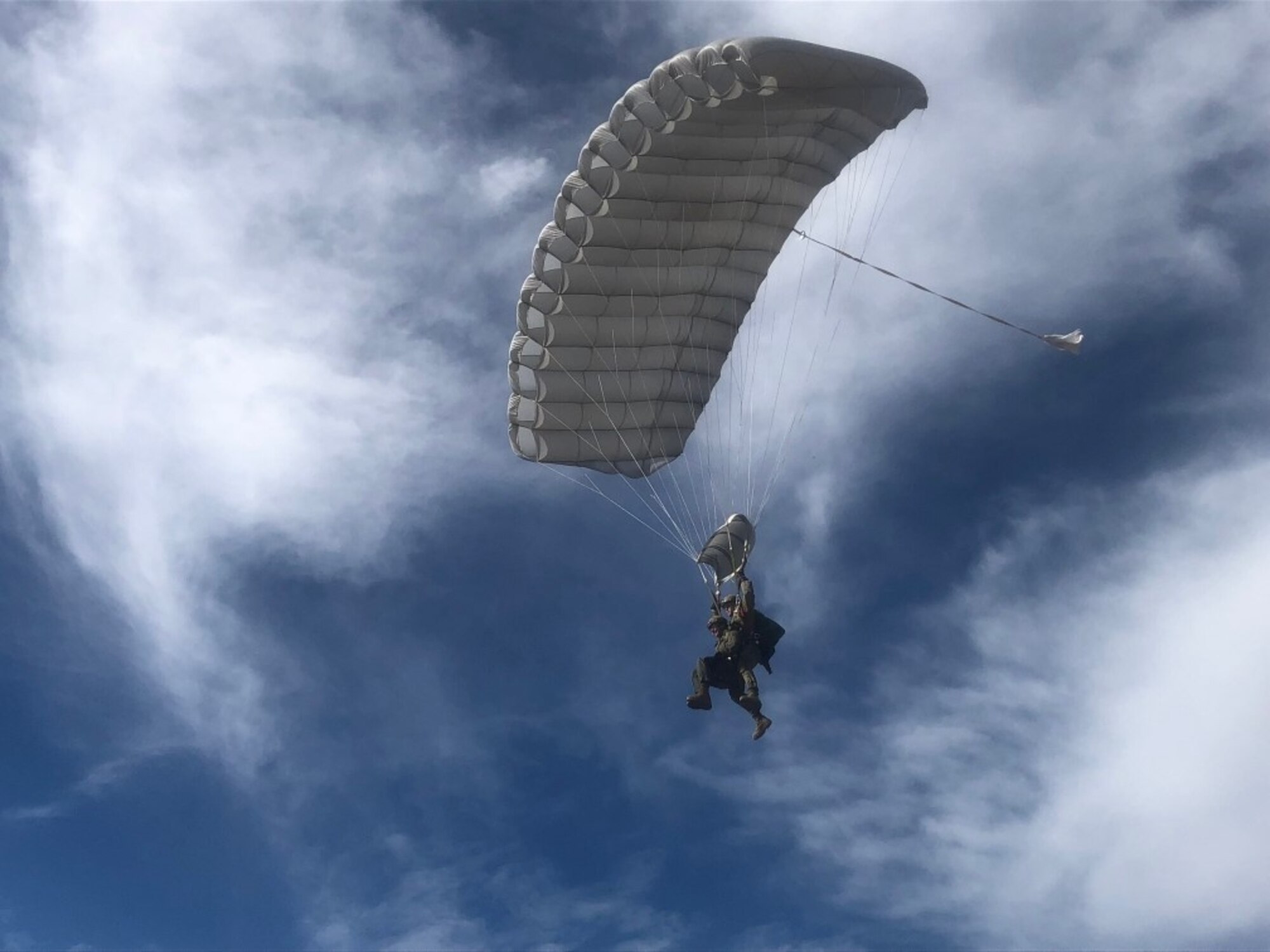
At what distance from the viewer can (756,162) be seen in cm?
2353

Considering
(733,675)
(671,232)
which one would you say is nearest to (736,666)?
(733,675)

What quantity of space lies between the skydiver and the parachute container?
1141 millimetres

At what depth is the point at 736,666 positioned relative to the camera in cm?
2148

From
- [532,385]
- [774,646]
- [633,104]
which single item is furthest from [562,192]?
[774,646]

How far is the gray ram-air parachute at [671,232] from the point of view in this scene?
21.5 m

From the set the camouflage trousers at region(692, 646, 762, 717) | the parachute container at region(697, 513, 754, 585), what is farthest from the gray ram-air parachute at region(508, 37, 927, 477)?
the camouflage trousers at region(692, 646, 762, 717)

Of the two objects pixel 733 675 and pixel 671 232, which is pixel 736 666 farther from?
pixel 671 232

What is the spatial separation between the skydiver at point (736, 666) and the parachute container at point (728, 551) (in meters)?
1.14

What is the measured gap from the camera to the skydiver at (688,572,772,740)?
2128cm

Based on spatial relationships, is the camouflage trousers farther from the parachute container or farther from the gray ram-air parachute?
the gray ram-air parachute

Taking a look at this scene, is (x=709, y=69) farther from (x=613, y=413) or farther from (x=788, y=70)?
(x=613, y=413)

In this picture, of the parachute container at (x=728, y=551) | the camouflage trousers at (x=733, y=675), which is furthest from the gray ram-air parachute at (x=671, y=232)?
the camouflage trousers at (x=733, y=675)

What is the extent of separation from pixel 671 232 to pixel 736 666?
22.4 feet

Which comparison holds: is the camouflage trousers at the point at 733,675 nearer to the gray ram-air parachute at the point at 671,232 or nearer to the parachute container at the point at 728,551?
the parachute container at the point at 728,551
